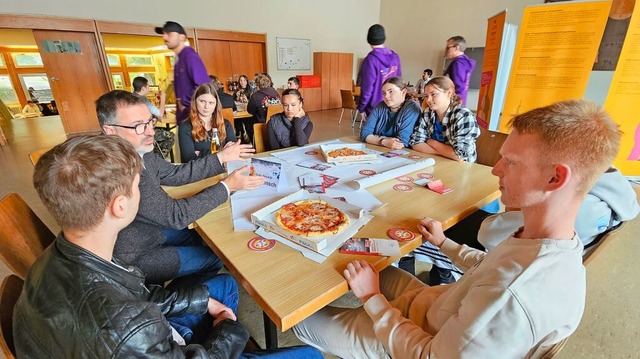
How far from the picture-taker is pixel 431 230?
1114mm

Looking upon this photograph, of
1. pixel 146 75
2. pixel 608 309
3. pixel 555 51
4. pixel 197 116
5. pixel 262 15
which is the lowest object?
pixel 608 309

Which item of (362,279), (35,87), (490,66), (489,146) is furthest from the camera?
(35,87)

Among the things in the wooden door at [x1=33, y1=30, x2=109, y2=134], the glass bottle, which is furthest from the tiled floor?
the wooden door at [x1=33, y1=30, x2=109, y2=134]

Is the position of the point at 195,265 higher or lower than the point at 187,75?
lower

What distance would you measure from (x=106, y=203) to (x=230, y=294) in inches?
26.2

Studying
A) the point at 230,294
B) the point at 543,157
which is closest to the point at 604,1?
the point at 543,157

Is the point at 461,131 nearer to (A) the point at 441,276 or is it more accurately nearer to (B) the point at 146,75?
(A) the point at 441,276

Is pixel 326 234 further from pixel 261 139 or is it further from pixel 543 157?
pixel 261 139

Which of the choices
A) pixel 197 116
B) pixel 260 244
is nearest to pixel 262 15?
pixel 197 116

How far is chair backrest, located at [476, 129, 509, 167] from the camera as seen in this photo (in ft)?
6.96

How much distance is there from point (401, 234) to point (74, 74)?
7.71 meters

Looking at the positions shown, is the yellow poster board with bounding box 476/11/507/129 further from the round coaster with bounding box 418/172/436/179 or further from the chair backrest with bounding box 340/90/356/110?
the chair backrest with bounding box 340/90/356/110

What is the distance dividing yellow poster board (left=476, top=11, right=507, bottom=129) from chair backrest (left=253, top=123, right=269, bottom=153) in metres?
2.35

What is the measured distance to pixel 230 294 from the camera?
1.21 metres
